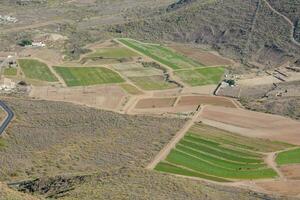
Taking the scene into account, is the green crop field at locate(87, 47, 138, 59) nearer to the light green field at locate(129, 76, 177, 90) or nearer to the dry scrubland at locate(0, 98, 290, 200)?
the light green field at locate(129, 76, 177, 90)

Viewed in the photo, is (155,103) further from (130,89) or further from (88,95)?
(88,95)

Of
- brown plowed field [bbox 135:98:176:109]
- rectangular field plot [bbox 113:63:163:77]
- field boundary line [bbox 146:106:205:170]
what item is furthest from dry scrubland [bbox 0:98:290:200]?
rectangular field plot [bbox 113:63:163:77]

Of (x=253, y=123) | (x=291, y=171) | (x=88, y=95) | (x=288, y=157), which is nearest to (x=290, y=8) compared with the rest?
(x=253, y=123)

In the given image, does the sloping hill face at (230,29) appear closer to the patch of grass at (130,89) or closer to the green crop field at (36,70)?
the patch of grass at (130,89)

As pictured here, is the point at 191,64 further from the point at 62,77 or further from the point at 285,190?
the point at 285,190

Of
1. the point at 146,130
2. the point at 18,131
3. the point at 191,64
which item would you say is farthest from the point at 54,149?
the point at 191,64

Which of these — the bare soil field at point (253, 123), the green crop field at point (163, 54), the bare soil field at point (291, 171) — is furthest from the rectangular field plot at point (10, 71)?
the bare soil field at point (291, 171)

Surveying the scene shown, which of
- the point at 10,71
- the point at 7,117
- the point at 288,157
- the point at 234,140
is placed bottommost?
the point at 288,157
